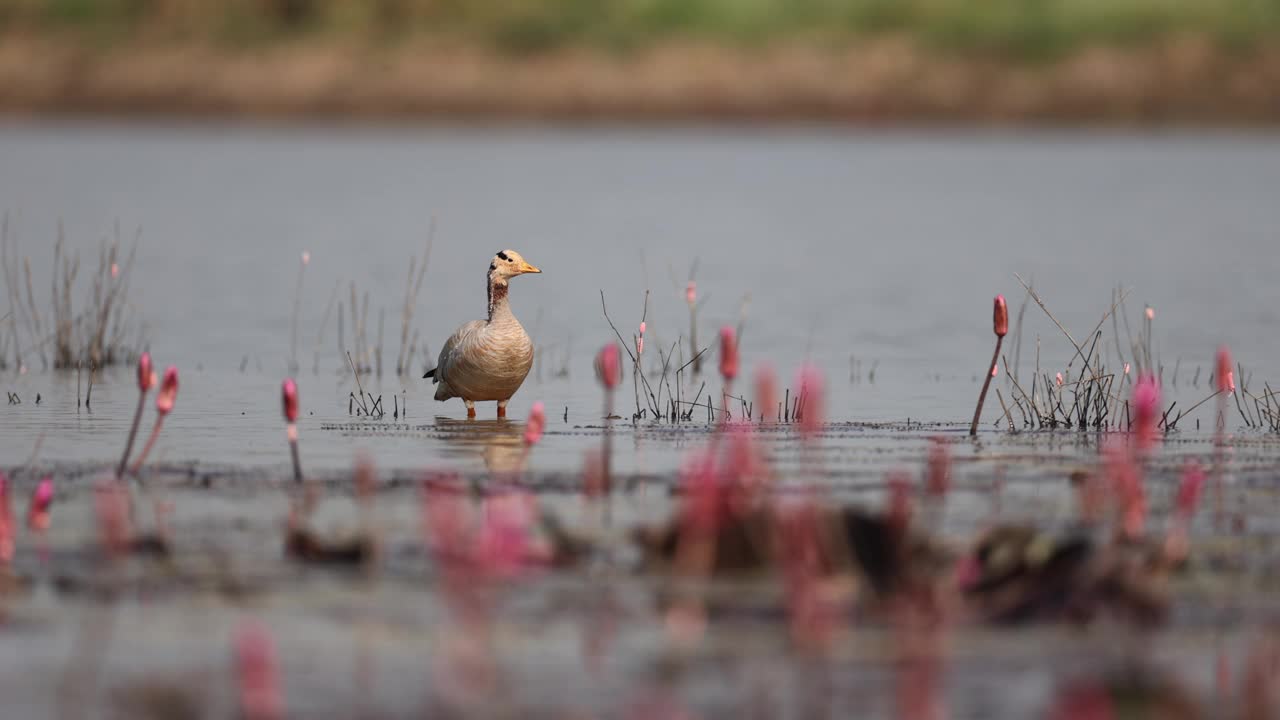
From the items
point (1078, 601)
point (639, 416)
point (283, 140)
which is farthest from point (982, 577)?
point (283, 140)

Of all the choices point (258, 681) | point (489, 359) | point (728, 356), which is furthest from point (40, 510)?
point (489, 359)

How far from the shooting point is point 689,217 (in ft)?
120

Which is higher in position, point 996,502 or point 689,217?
point 689,217

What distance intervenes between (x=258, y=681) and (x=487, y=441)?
7007mm

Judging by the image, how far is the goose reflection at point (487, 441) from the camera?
429 inches

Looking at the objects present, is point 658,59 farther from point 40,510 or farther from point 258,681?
point 258,681

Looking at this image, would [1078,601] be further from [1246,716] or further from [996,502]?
[996,502]

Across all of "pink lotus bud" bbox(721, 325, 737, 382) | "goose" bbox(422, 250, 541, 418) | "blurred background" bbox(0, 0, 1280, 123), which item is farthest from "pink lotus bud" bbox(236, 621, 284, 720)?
"blurred background" bbox(0, 0, 1280, 123)

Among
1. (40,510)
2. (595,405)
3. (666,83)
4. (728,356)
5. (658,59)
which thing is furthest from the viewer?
(658,59)

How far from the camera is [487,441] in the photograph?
12.1m

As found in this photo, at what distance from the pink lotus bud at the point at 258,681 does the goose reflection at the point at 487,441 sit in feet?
13.8

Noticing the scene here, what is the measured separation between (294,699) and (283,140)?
64.9 metres

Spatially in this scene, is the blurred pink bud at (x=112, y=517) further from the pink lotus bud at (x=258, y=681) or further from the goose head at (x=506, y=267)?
the goose head at (x=506, y=267)

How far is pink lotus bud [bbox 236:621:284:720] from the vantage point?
16.7 ft
